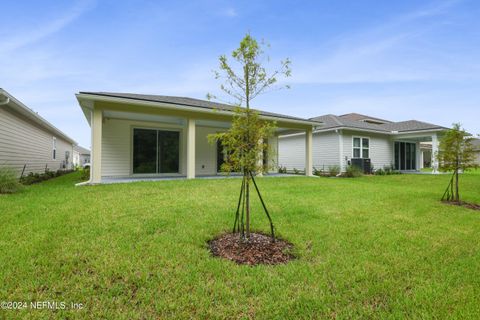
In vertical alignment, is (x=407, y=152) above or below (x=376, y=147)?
below

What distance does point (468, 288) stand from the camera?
2502 millimetres

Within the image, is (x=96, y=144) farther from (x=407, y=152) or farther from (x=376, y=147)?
(x=407, y=152)

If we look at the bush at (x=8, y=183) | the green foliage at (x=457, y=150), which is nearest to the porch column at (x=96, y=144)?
the bush at (x=8, y=183)

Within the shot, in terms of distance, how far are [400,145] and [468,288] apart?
802 inches

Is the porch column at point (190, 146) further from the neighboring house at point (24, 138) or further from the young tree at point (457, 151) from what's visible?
the young tree at point (457, 151)

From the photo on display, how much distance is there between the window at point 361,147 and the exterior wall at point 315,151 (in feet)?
5.15

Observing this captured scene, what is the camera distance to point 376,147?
18.3 m

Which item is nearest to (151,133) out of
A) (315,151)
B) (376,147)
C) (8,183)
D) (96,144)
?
(96,144)

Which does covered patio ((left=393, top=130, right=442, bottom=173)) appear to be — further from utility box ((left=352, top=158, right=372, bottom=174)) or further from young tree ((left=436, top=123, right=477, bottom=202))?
young tree ((left=436, top=123, right=477, bottom=202))

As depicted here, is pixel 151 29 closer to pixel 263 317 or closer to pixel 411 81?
pixel 263 317

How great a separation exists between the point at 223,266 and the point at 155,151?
1016cm

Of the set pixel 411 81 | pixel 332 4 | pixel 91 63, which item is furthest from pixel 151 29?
pixel 411 81

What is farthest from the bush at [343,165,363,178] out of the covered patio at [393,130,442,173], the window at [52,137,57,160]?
the window at [52,137,57,160]

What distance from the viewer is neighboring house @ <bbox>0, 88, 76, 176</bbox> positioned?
9266mm
